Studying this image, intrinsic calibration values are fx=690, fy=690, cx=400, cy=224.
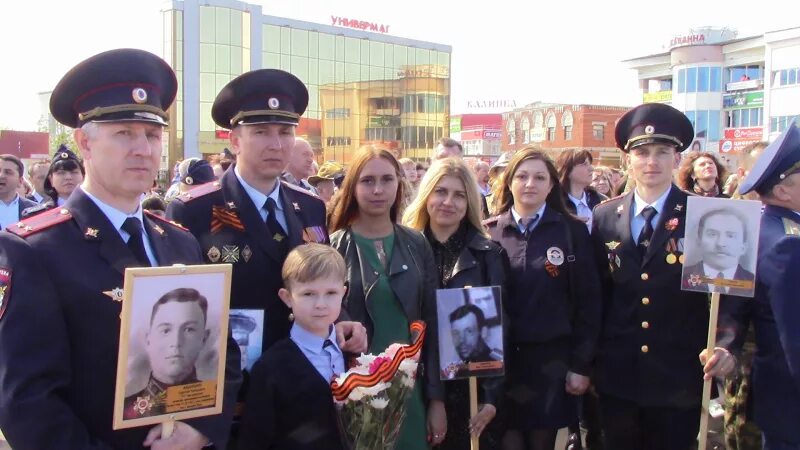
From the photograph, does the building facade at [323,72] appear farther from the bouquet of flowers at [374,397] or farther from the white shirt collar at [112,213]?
the white shirt collar at [112,213]

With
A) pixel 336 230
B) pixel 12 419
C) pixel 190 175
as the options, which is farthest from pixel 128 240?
pixel 190 175

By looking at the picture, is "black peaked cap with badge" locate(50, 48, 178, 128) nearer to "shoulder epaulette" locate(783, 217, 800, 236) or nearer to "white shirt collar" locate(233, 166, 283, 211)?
"white shirt collar" locate(233, 166, 283, 211)

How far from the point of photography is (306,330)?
10.7 feet

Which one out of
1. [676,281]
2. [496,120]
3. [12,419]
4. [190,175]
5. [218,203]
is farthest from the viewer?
[496,120]

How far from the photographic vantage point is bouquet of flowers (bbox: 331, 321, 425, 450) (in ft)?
9.66

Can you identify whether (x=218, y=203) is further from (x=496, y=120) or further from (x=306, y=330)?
(x=496, y=120)

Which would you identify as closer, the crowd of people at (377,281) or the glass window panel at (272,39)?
the crowd of people at (377,281)

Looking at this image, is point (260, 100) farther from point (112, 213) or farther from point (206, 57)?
point (206, 57)

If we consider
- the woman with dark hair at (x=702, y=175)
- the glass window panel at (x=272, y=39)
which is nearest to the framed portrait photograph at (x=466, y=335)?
the woman with dark hair at (x=702, y=175)

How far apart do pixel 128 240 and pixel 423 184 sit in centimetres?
232

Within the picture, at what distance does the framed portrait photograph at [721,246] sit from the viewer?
12.2 ft

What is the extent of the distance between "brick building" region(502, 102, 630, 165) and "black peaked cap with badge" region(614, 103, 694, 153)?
5705 centimetres

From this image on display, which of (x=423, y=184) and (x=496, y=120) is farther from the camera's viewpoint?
(x=496, y=120)

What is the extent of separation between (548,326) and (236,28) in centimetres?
4526
